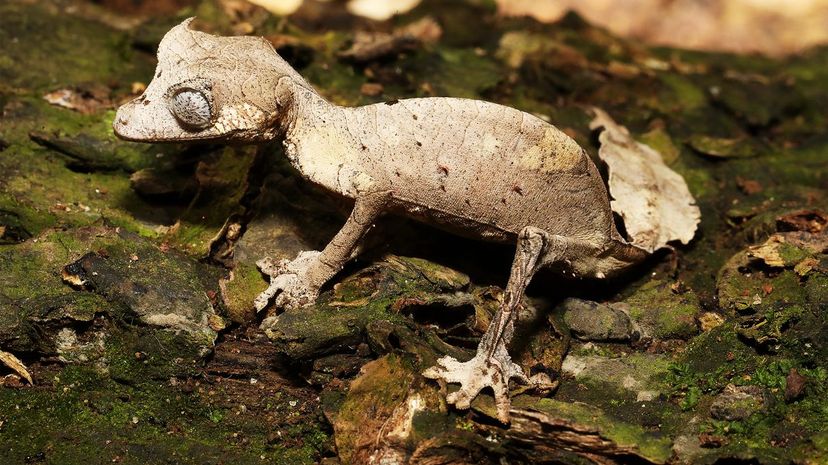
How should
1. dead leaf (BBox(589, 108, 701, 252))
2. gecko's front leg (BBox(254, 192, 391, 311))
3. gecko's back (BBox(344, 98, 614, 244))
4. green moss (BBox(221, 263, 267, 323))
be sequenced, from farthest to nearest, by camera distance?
dead leaf (BBox(589, 108, 701, 252)), green moss (BBox(221, 263, 267, 323)), gecko's front leg (BBox(254, 192, 391, 311)), gecko's back (BBox(344, 98, 614, 244))

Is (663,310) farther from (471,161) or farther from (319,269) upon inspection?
(319,269)

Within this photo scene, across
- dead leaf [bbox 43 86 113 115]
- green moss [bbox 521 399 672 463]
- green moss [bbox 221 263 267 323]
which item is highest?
green moss [bbox 521 399 672 463]

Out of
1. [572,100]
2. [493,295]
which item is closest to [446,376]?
[493,295]

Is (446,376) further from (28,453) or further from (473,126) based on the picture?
(28,453)

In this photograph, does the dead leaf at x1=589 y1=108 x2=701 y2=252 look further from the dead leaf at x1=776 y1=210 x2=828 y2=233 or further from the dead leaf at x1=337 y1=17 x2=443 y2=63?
the dead leaf at x1=337 y1=17 x2=443 y2=63

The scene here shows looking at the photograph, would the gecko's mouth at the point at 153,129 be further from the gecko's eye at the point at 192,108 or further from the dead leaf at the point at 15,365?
the dead leaf at the point at 15,365

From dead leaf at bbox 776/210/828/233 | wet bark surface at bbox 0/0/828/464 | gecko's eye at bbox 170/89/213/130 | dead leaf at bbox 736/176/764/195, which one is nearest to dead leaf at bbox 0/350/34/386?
wet bark surface at bbox 0/0/828/464
